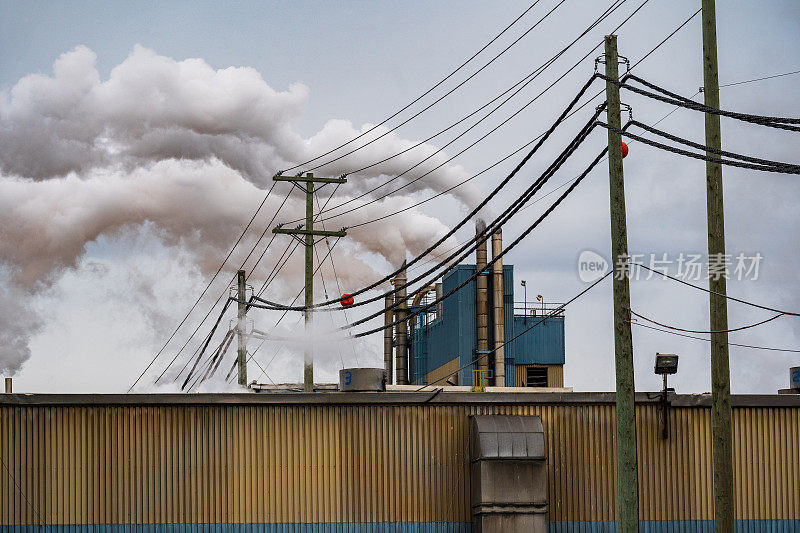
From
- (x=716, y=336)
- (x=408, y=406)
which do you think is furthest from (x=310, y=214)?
(x=716, y=336)

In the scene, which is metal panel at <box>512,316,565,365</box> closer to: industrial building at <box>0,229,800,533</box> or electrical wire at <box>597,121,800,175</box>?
industrial building at <box>0,229,800,533</box>

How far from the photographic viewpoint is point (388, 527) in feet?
76.5

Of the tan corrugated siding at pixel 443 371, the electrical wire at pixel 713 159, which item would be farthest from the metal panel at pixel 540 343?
the electrical wire at pixel 713 159

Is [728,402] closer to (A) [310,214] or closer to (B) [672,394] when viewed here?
(B) [672,394]

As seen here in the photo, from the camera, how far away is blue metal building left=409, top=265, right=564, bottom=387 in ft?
195

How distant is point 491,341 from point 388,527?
3611cm

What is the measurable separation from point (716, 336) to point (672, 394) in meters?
6.58

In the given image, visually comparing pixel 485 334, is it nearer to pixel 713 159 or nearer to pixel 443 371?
pixel 443 371

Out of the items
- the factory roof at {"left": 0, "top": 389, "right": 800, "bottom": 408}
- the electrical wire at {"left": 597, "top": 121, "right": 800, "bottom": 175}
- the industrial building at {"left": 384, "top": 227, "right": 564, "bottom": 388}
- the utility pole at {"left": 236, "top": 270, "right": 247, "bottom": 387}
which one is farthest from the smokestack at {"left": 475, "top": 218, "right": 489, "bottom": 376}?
the electrical wire at {"left": 597, "top": 121, "right": 800, "bottom": 175}

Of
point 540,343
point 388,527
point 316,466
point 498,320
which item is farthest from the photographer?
point 540,343

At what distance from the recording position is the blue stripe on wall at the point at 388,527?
75.5 ft

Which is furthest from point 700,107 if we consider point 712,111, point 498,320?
point 498,320

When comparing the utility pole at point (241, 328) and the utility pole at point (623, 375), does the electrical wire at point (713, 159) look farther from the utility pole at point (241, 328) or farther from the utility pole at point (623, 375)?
the utility pole at point (241, 328)

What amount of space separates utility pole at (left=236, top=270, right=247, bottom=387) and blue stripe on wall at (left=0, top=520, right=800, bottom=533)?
20.9m
